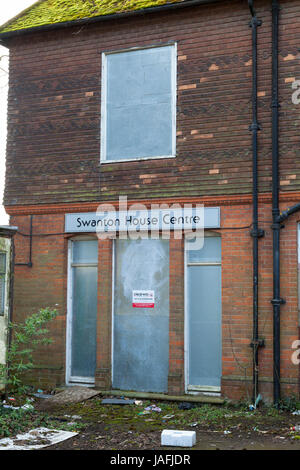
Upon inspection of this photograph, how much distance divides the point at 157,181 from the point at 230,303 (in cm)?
272

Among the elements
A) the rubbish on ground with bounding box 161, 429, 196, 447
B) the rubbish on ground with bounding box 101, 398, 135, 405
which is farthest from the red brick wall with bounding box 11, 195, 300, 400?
the rubbish on ground with bounding box 161, 429, 196, 447

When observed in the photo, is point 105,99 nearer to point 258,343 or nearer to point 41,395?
point 258,343

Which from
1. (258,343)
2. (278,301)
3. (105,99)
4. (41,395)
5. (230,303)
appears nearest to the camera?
(278,301)

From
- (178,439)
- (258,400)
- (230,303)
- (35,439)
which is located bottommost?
(35,439)

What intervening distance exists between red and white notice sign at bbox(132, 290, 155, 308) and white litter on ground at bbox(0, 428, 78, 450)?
3.40m

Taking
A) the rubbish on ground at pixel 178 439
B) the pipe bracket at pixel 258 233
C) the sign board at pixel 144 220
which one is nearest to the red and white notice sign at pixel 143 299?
the sign board at pixel 144 220

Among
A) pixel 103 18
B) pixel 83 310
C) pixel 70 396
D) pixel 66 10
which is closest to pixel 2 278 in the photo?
pixel 83 310

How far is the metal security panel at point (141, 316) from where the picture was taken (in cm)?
1155

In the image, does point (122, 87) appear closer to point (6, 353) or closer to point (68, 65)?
point (68, 65)

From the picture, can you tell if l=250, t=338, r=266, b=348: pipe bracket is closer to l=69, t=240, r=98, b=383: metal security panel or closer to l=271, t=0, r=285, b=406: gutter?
l=271, t=0, r=285, b=406: gutter

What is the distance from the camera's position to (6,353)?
10.2 meters

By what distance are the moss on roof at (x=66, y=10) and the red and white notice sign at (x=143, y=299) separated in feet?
18.2

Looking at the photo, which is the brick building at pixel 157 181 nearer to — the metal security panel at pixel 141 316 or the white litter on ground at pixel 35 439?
the metal security panel at pixel 141 316

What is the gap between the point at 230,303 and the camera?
1091 centimetres
